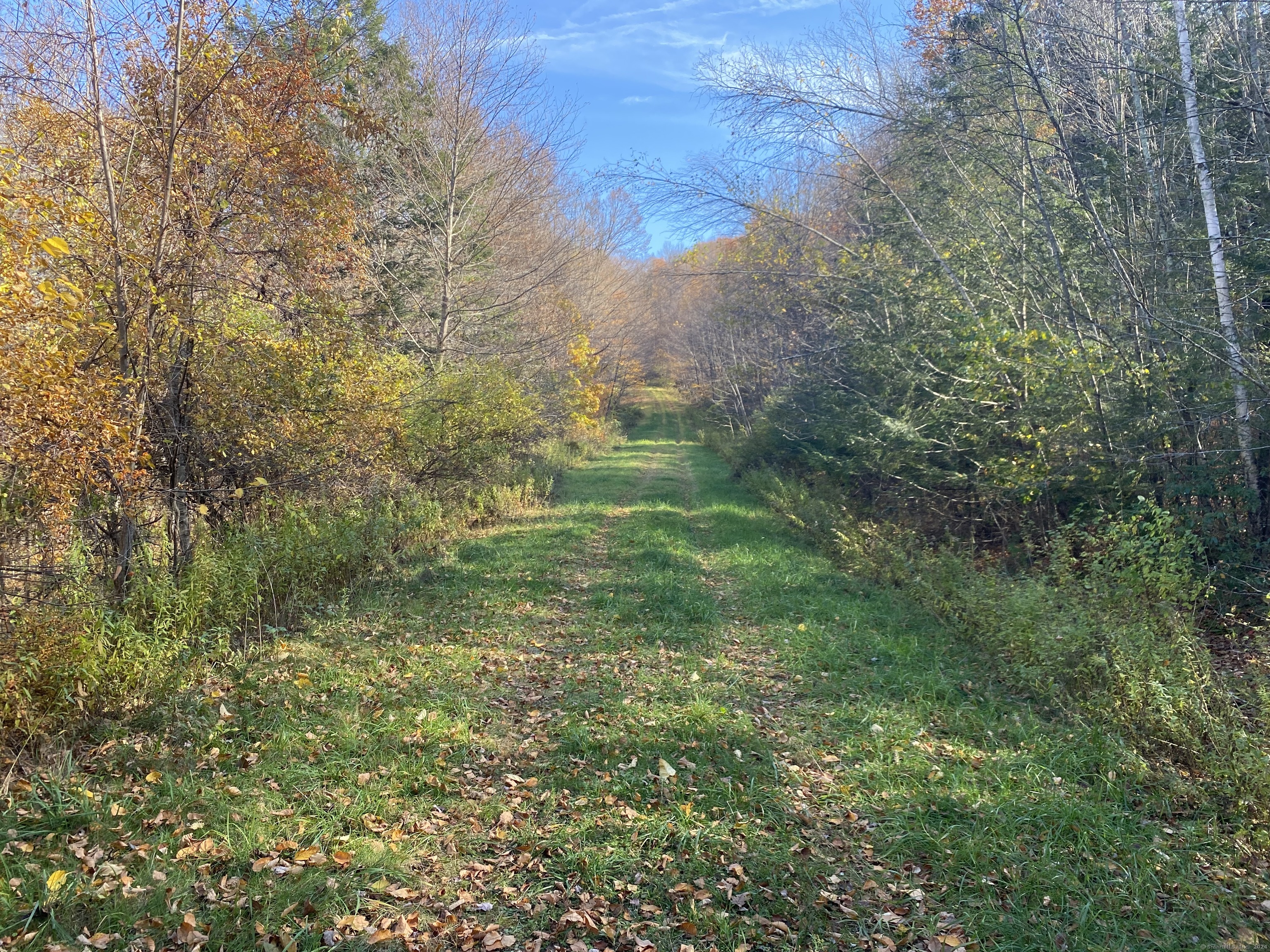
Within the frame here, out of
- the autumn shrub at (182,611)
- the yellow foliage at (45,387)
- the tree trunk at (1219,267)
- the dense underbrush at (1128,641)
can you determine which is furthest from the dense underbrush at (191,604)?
the tree trunk at (1219,267)

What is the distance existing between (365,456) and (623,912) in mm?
6752

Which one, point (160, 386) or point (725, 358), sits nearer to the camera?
point (160, 386)

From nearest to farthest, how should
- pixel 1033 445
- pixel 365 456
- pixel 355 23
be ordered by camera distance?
pixel 365 456 < pixel 1033 445 < pixel 355 23

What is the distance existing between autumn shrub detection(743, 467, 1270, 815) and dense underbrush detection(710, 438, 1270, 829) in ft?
0.04

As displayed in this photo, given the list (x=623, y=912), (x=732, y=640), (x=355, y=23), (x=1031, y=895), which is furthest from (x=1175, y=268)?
(x=355, y=23)

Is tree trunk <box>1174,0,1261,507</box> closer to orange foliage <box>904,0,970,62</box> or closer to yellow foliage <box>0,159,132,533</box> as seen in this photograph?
orange foliage <box>904,0,970,62</box>

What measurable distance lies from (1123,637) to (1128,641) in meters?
0.04

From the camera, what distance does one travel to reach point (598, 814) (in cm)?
404

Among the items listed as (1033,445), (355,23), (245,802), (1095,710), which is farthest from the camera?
Result: (355,23)

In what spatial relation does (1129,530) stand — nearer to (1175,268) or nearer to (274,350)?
(1175,268)

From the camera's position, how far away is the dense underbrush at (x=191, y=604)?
4402mm

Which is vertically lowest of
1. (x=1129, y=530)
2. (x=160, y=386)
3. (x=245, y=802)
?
(x=245, y=802)

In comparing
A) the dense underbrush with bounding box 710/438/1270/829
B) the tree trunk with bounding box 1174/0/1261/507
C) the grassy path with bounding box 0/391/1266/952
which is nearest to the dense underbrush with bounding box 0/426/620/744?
the grassy path with bounding box 0/391/1266/952

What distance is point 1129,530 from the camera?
6.72 m
